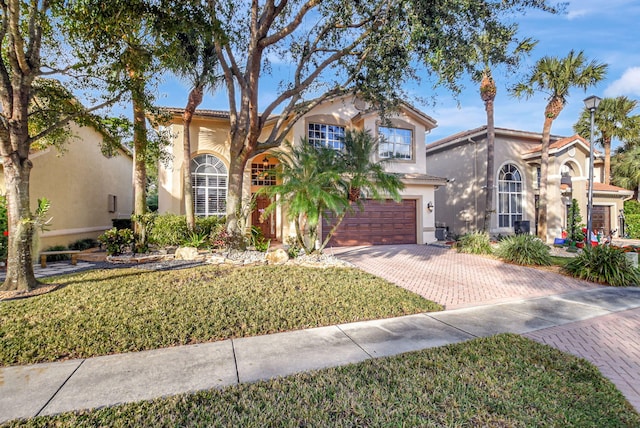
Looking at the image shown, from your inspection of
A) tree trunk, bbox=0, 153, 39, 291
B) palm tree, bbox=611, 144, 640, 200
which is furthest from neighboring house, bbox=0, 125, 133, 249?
palm tree, bbox=611, 144, 640, 200

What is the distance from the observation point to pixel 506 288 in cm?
773

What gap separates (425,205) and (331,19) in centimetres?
979

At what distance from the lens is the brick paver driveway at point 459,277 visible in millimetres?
7109

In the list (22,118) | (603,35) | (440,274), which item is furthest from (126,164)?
(603,35)

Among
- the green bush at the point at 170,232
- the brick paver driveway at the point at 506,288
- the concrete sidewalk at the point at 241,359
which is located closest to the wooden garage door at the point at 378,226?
the brick paver driveway at the point at 506,288

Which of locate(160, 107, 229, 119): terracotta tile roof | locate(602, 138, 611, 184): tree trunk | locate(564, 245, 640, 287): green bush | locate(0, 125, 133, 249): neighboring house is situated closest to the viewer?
locate(564, 245, 640, 287): green bush

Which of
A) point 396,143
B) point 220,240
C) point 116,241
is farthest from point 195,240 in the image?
point 396,143

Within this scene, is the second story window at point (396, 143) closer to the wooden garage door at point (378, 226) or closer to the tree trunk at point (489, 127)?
the wooden garage door at point (378, 226)

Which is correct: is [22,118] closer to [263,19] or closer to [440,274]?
[263,19]

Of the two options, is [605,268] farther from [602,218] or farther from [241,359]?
[602,218]

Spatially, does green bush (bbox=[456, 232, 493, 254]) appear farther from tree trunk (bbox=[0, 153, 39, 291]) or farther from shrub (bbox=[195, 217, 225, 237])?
tree trunk (bbox=[0, 153, 39, 291])

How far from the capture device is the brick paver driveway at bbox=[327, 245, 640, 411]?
4.02 m

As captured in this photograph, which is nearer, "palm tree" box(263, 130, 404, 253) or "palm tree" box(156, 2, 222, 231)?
"palm tree" box(156, 2, 222, 231)

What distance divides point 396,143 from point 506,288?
33.0 ft
